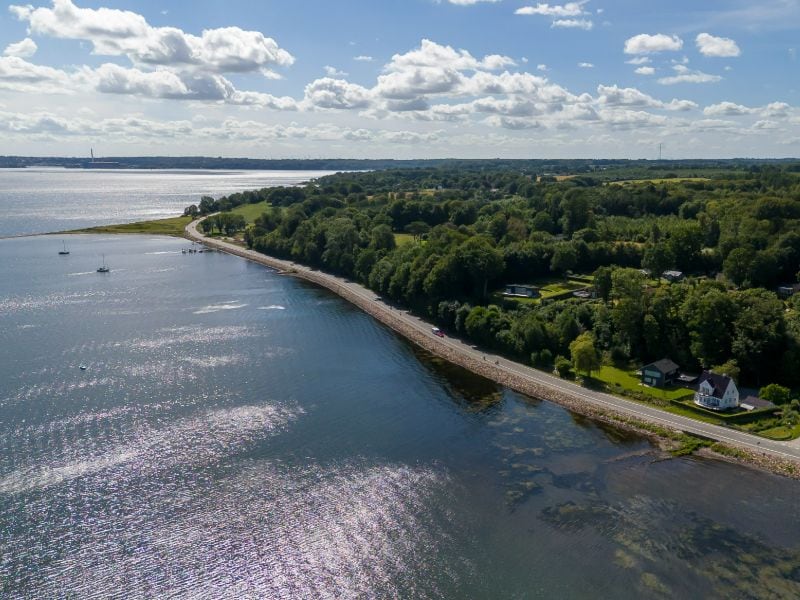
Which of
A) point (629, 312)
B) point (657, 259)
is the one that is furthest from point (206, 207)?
point (629, 312)

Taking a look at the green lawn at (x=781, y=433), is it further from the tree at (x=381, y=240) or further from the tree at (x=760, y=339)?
the tree at (x=381, y=240)

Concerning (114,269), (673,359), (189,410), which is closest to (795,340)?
(673,359)

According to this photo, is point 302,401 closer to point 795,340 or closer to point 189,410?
point 189,410

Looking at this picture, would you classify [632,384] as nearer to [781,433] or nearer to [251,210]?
[781,433]

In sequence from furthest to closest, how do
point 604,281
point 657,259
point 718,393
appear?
point 657,259
point 604,281
point 718,393

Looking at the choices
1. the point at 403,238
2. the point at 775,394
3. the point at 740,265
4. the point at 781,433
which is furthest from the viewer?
the point at 403,238

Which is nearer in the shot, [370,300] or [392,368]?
[392,368]
